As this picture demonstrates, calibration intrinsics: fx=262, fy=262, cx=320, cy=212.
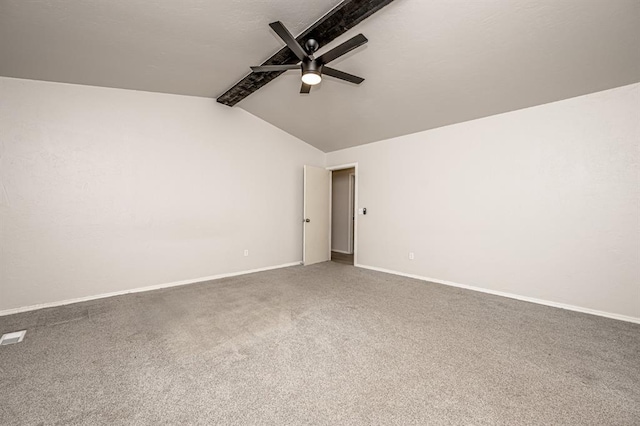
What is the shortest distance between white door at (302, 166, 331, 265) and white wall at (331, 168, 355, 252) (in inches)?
51.2

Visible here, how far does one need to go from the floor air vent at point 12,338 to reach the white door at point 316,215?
3.95 metres

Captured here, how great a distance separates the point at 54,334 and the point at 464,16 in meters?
4.86

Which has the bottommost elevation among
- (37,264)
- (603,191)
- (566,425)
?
(566,425)

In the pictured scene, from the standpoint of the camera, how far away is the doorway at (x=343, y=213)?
23.8 ft

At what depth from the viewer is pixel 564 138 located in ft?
10.6

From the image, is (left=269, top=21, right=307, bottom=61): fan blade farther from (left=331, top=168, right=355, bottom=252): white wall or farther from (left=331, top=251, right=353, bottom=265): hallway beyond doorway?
(left=331, top=168, right=355, bottom=252): white wall

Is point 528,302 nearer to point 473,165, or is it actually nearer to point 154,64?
point 473,165

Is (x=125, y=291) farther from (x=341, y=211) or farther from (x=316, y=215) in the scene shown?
(x=341, y=211)

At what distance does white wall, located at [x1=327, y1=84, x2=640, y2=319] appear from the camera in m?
2.91

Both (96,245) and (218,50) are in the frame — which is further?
(96,245)

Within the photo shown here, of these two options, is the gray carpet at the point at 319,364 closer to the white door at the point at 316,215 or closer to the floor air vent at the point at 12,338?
the floor air vent at the point at 12,338

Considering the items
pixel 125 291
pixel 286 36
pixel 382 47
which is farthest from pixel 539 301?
pixel 125 291

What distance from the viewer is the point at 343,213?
743cm

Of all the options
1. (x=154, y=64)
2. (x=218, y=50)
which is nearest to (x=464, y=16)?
(x=218, y=50)
